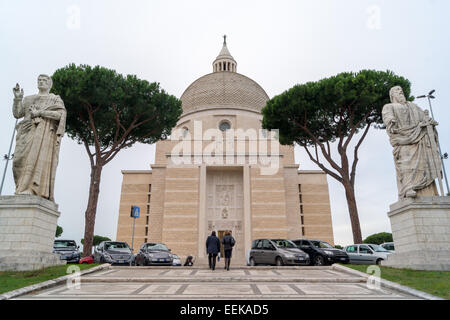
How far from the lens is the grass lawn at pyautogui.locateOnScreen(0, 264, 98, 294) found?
5.40 meters

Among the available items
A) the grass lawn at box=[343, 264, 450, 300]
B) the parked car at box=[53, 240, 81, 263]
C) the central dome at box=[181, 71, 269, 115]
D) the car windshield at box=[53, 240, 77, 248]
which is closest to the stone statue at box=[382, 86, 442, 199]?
the grass lawn at box=[343, 264, 450, 300]

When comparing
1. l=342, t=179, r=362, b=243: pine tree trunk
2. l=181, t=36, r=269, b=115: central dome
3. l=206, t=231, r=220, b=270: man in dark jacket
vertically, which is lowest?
l=206, t=231, r=220, b=270: man in dark jacket

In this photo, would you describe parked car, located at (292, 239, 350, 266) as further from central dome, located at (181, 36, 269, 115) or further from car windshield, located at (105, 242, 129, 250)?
central dome, located at (181, 36, 269, 115)

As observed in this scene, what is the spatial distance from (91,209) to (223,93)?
2299cm

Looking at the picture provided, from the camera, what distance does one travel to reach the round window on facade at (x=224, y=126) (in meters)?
32.4

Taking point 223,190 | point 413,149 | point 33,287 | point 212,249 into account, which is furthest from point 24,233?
point 223,190

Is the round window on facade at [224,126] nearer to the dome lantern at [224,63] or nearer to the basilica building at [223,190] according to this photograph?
the basilica building at [223,190]

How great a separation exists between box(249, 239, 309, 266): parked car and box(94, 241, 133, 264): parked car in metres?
5.67

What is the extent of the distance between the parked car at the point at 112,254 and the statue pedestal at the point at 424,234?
34.9ft

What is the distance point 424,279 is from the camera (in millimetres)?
6223

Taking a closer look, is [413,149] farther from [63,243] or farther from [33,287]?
[63,243]

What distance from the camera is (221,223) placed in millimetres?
25469

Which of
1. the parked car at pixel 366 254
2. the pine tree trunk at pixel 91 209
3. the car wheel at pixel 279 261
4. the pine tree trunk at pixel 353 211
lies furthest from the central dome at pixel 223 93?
the car wheel at pixel 279 261
